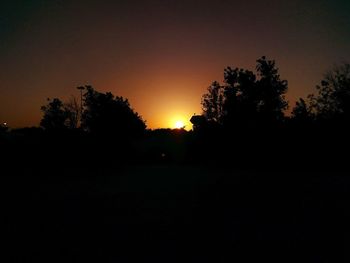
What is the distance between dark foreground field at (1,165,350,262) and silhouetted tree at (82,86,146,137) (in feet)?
128

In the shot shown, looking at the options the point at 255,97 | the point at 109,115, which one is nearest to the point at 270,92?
the point at 255,97

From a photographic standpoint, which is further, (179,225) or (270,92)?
(270,92)

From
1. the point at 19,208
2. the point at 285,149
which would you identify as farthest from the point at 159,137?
the point at 19,208

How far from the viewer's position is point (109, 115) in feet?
192

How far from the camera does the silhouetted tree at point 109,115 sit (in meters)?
57.1

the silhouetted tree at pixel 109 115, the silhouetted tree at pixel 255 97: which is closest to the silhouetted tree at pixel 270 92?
the silhouetted tree at pixel 255 97

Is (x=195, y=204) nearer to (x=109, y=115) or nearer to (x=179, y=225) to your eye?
(x=179, y=225)

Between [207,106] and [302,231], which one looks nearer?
[302,231]

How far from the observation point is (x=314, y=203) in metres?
13.5

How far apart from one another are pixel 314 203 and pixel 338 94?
139 ft

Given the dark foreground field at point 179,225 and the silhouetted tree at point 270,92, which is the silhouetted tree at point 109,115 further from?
the dark foreground field at point 179,225

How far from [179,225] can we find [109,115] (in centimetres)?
4918

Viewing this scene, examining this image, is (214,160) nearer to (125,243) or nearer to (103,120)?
(103,120)

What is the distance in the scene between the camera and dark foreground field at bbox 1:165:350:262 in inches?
307
